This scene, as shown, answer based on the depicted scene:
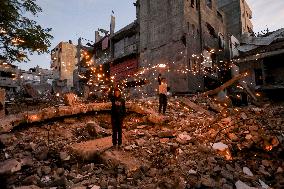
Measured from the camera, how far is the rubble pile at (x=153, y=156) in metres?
6.19

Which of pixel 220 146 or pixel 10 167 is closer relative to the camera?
pixel 10 167

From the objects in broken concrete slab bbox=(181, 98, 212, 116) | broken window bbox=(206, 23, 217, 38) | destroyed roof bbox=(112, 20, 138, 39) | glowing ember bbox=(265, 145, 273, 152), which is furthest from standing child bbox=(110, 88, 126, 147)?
destroyed roof bbox=(112, 20, 138, 39)

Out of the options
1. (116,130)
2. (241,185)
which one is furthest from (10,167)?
(241,185)

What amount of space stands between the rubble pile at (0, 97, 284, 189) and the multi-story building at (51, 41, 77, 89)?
40.5 meters

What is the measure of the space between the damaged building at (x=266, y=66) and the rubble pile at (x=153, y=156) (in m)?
11.3

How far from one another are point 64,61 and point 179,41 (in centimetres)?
Answer: 3321

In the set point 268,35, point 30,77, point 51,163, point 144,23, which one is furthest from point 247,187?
point 30,77

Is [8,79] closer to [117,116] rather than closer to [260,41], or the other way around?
[260,41]

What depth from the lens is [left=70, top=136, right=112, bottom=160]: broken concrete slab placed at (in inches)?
290

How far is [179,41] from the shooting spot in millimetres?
21609

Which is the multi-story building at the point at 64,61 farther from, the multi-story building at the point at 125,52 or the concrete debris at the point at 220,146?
the concrete debris at the point at 220,146

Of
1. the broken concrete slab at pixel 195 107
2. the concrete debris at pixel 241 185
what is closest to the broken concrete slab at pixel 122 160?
the concrete debris at pixel 241 185

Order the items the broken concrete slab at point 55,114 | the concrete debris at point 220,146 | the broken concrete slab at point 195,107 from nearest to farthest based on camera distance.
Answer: the concrete debris at point 220,146 → the broken concrete slab at point 55,114 → the broken concrete slab at point 195,107

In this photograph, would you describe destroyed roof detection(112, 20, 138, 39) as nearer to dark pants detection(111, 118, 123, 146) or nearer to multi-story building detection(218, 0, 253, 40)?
multi-story building detection(218, 0, 253, 40)
